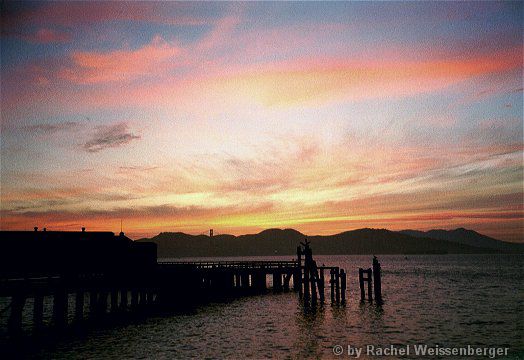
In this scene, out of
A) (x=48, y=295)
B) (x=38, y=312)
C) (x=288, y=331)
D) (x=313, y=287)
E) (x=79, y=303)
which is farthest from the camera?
(x=313, y=287)

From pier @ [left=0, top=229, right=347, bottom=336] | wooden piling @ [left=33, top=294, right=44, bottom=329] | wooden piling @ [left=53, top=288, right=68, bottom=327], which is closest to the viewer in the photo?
wooden piling @ [left=33, top=294, right=44, bottom=329]

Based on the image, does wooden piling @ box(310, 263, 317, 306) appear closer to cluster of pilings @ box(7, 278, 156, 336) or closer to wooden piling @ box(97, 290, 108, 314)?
cluster of pilings @ box(7, 278, 156, 336)

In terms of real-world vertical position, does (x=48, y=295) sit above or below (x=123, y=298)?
above

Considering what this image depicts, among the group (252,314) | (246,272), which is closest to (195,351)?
(252,314)

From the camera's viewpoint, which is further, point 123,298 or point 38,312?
point 123,298

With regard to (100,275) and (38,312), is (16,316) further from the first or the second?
(100,275)

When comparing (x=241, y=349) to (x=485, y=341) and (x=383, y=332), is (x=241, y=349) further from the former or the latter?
(x=485, y=341)

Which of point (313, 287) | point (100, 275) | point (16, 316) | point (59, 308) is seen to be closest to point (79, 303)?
point (59, 308)

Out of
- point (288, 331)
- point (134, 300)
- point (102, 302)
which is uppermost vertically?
point (102, 302)

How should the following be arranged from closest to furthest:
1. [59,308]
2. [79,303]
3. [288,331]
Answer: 1. [59,308]
2. [288,331]
3. [79,303]

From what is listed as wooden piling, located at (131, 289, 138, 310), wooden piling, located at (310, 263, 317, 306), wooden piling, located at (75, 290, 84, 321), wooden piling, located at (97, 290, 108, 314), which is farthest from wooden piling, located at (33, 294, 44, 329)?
wooden piling, located at (310, 263, 317, 306)

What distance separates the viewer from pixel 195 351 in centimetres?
2764

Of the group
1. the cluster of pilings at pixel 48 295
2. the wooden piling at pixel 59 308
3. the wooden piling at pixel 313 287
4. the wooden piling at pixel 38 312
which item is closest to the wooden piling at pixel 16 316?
the cluster of pilings at pixel 48 295

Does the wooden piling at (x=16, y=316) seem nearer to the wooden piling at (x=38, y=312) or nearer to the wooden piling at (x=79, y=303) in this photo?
the wooden piling at (x=38, y=312)
